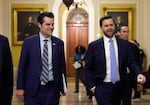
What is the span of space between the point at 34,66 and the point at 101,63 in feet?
3.11

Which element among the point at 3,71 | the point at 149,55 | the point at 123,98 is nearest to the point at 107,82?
the point at 123,98

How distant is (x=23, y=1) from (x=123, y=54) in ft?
46.7

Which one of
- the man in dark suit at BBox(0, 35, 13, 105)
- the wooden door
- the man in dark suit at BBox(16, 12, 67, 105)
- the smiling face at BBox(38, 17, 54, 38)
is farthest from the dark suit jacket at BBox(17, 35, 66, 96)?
the wooden door

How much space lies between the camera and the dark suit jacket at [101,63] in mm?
5758

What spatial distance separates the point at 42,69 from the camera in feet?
17.4

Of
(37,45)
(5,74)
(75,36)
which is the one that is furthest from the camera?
(75,36)

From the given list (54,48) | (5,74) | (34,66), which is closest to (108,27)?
(54,48)

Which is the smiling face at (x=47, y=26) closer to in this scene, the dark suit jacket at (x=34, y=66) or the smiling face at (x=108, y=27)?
the dark suit jacket at (x=34, y=66)

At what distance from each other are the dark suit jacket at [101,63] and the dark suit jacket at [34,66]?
535 millimetres

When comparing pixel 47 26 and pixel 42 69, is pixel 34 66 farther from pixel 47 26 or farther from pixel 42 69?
pixel 47 26

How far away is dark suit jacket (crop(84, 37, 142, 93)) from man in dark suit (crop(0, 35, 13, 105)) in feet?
5.48

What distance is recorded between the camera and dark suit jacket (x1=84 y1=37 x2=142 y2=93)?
576 centimetres

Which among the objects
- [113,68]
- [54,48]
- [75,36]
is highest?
[75,36]

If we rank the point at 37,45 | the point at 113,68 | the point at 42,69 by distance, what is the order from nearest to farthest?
the point at 42,69 → the point at 37,45 → the point at 113,68
